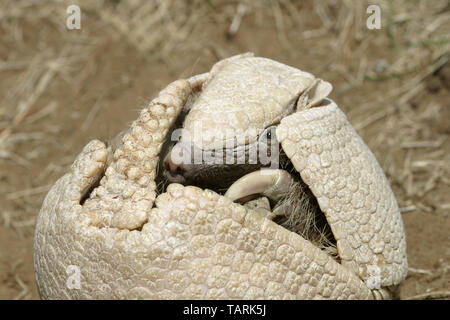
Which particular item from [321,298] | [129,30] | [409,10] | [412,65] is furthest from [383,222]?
[129,30]

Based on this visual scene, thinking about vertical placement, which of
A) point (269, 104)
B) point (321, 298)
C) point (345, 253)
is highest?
point (269, 104)

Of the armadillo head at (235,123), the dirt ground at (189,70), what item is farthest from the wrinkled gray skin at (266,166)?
the dirt ground at (189,70)

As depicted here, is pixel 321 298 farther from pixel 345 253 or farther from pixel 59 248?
pixel 59 248

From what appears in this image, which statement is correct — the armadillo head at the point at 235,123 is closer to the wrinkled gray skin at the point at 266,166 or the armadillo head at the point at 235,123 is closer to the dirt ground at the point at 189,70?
the wrinkled gray skin at the point at 266,166

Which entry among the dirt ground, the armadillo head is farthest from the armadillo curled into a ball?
the dirt ground

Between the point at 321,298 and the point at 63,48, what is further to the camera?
the point at 63,48

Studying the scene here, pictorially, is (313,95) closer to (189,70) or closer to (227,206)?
(227,206)
